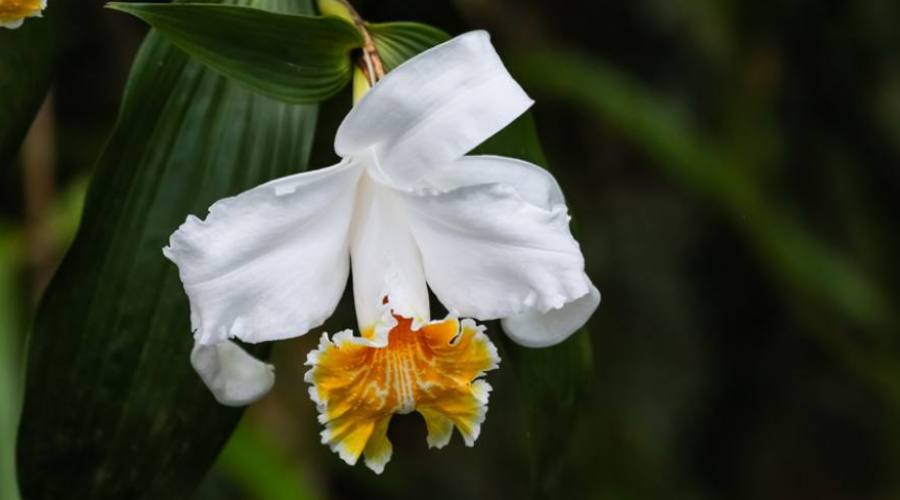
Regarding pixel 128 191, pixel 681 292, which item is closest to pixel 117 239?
pixel 128 191

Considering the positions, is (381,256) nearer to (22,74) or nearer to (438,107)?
(438,107)

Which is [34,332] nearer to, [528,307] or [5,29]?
[5,29]

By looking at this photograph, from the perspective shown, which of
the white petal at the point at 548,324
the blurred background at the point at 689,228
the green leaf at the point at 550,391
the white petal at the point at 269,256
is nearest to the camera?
the white petal at the point at 269,256

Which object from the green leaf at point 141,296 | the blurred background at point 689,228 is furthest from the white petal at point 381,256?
the blurred background at point 689,228

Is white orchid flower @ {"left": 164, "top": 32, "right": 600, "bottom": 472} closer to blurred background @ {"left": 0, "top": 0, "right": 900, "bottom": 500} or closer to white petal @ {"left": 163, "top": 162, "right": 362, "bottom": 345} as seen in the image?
white petal @ {"left": 163, "top": 162, "right": 362, "bottom": 345}

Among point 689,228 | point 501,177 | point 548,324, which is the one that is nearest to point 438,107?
point 501,177

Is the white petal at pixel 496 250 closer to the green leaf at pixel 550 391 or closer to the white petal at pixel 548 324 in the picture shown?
the white petal at pixel 548 324

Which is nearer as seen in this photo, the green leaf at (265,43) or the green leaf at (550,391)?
the green leaf at (265,43)
